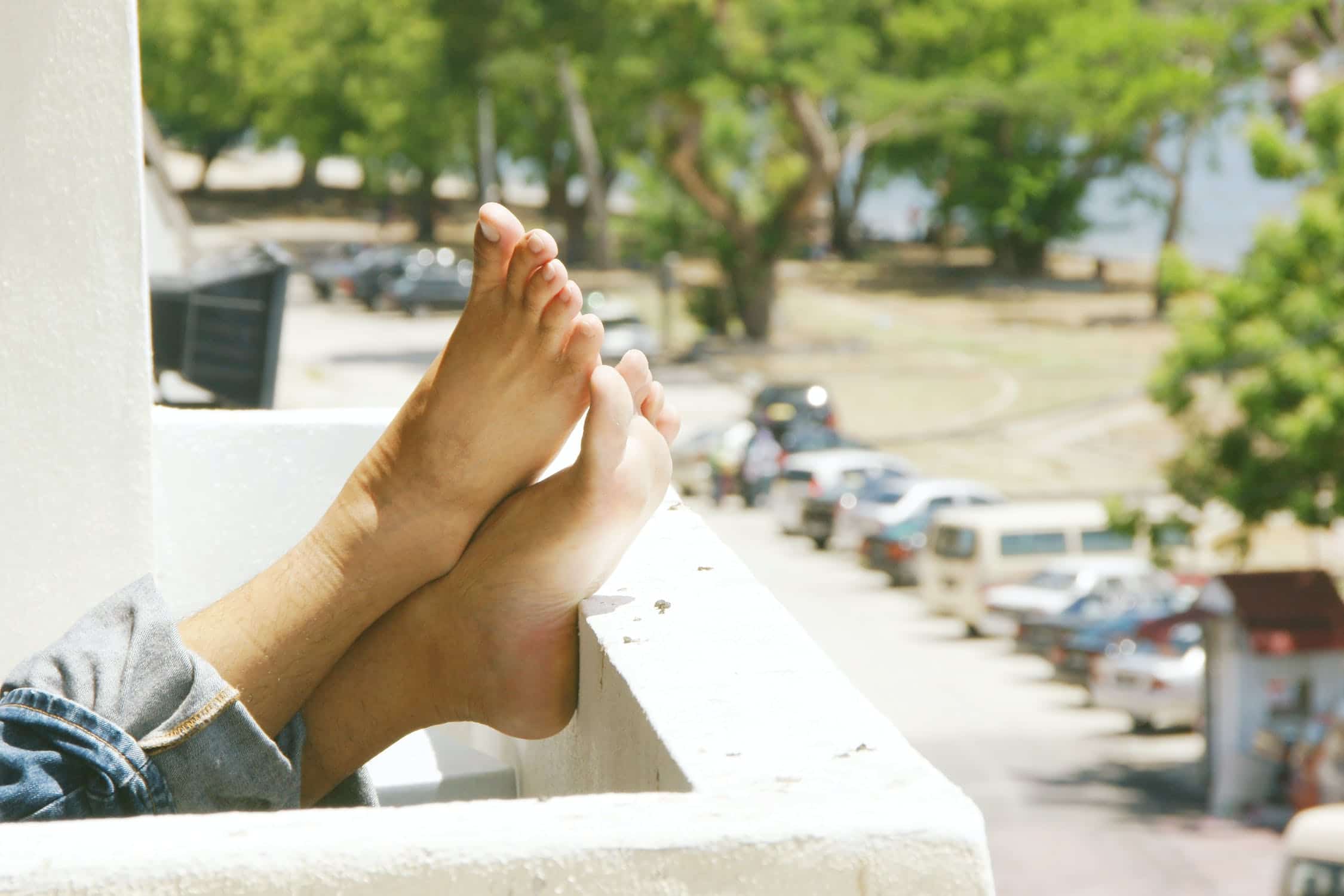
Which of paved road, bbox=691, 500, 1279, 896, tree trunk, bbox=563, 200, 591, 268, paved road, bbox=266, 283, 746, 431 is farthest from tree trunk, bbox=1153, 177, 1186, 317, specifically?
paved road, bbox=691, 500, 1279, 896

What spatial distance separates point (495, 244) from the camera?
6.31 feet

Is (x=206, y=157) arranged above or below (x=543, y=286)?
above

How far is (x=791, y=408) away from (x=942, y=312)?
703 inches

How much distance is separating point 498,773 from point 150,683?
1.03 m

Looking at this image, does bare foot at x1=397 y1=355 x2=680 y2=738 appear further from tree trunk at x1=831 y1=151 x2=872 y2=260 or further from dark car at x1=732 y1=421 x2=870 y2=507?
tree trunk at x1=831 y1=151 x2=872 y2=260

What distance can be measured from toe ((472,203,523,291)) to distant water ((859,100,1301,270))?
13.8m

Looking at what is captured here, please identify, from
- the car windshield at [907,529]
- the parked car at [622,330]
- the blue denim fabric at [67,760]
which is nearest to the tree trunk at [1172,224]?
the parked car at [622,330]

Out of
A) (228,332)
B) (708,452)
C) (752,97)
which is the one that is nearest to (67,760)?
(228,332)

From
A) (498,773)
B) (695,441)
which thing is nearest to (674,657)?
(498,773)

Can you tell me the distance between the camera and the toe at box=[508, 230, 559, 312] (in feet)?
6.25

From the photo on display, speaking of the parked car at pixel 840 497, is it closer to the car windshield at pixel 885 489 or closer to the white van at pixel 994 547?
the car windshield at pixel 885 489

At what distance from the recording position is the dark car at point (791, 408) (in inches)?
1054

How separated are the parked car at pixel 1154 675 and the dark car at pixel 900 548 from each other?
17.8 feet

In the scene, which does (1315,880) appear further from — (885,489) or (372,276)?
(372,276)
